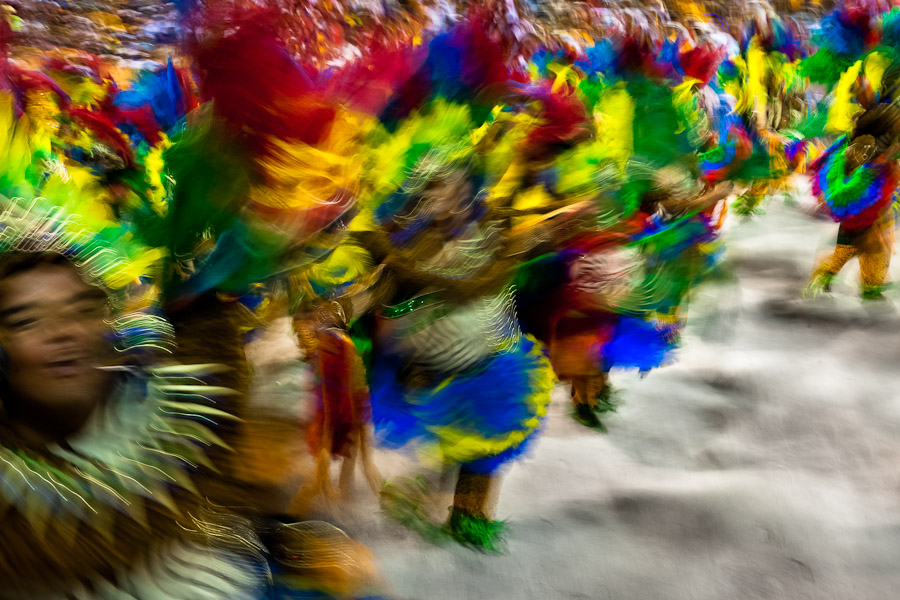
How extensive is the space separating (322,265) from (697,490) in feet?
2.31

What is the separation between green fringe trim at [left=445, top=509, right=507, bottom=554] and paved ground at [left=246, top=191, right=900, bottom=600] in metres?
0.02

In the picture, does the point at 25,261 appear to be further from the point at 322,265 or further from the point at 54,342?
the point at 322,265

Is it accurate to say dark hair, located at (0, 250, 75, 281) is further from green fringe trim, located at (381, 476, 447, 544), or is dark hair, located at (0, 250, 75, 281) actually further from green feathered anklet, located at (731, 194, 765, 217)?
green feathered anklet, located at (731, 194, 765, 217)

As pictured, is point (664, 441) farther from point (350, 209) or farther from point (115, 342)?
point (115, 342)

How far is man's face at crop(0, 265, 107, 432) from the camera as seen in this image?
0.39 meters

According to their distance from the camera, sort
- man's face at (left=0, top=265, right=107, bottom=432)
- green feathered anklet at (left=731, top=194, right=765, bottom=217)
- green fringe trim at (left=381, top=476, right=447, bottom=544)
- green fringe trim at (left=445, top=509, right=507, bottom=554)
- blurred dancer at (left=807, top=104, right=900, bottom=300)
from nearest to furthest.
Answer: man's face at (left=0, top=265, right=107, bottom=432) < green fringe trim at (left=381, top=476, right=447, bottom=544) < green fringe trim at (left=445, top=509, right=507, bottom=554) < blurred dancer at (left=807, top=104, right=900, bottom=300) < green feathered anklet at (left=731, top=194, right=765, bottom=217)

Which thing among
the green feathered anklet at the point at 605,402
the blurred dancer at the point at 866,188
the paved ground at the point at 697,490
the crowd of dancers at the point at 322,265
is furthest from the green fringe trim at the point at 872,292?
the green feathered anklet at the point at 605,402

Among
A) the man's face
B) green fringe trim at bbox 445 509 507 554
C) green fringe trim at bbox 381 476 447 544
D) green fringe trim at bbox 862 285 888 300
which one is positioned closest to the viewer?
the man's face

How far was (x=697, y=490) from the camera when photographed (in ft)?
3.27

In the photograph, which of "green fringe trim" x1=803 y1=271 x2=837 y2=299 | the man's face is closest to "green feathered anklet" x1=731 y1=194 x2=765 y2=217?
"green fringe trim" x1=803 y1=271 x2=837 y2=299

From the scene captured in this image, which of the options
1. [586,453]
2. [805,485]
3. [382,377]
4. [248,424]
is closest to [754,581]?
[805,485]

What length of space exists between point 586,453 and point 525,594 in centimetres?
35

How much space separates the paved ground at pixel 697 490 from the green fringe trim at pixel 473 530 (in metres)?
0.02

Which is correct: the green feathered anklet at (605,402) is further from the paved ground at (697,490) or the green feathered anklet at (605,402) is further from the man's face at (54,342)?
the man's face at (54,342)
